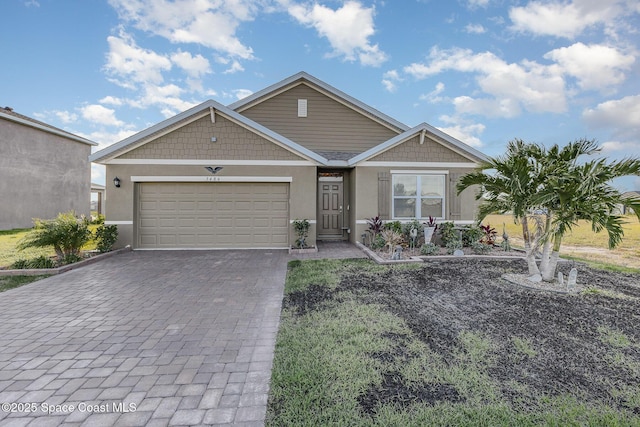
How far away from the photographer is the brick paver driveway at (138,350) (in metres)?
2.30

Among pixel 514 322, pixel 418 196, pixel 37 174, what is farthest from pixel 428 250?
pixel 37 174

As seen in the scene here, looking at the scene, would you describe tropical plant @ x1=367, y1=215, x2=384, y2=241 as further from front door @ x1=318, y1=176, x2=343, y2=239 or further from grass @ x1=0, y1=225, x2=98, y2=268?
grass @ x1=0, y1=225, x2=98, y2=268

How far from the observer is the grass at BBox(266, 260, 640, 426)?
7.10ft

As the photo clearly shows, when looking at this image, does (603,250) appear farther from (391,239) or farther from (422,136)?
(391,239)

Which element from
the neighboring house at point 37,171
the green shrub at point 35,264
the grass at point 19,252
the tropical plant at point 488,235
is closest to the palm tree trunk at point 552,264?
the tropical plant at point 488,235

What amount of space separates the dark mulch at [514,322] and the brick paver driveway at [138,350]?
1012 millimetres

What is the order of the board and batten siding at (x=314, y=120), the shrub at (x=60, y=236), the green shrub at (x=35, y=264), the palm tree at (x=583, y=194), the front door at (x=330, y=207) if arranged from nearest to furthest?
the palm tree at (x=583, y=194) < the green shrub at (x=35, y=264) < the shrub at (x=60, y=236) < the front door at (x=330, y=207) < the board and batten siding at (x=314, y=120)

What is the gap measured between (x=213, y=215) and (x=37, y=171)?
47.0ft

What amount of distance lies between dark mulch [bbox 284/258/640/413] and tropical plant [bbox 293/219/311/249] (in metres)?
3.39

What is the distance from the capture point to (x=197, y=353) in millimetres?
3158

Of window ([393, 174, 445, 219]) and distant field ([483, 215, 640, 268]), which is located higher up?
window ([393, 174, 445, 219])

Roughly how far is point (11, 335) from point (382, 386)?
15.0ft

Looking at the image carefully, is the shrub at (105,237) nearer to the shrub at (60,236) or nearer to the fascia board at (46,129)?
the shrub at (60,236)

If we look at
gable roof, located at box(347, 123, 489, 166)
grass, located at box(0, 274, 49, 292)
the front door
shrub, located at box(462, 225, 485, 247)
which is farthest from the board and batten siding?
grass, located at box(0, 274, 49, 292)
